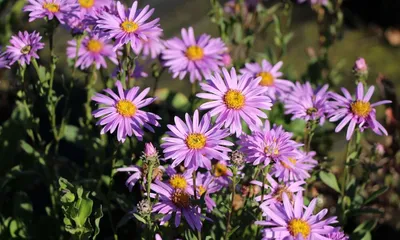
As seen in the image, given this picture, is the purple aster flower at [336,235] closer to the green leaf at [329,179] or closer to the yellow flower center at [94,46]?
the green leaf at [329,179]

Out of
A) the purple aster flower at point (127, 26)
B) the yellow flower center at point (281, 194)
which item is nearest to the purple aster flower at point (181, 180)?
the yellow flower center at point (281, 194)

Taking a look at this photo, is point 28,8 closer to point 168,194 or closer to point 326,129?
point 168,194

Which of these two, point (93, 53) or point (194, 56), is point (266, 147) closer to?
point (194, 56)

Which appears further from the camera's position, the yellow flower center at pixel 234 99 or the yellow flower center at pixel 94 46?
the yellow flower center at pixel 94 46

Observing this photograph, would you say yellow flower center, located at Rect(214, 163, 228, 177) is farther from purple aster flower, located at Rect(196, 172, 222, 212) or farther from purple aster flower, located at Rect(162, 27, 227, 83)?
purple aster flower, located at Rect(162, 27, 227, 83)

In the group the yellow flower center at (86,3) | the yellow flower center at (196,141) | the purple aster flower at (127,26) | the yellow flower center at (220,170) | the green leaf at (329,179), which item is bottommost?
the yellow flower center at (196,141)
